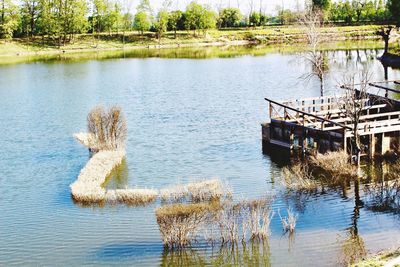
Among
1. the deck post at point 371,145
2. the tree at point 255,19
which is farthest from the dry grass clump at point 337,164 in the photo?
the tree at point 255,19

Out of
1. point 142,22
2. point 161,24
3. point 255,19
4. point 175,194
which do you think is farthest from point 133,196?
point 255,19

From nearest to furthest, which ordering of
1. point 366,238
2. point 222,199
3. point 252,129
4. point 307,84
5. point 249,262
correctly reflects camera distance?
1. point 249,262
2. point 366,238
3. point 222,199
4. point 252,129
5. point 307,84

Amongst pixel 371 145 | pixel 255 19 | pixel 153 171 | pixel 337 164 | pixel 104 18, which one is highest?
pixel 255 19

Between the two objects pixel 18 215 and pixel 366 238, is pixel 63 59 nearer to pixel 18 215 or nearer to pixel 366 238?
pixel 18 215

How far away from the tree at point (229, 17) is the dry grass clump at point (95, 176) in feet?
415

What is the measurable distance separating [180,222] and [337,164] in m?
12.1

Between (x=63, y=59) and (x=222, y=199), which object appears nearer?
(x=222, y=199)

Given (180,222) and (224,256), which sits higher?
(180,222)

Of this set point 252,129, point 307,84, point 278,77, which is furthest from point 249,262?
point 278,77

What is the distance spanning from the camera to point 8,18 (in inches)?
4761

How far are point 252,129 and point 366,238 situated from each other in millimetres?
19930

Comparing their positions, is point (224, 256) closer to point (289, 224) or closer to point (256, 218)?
point (256, 218)

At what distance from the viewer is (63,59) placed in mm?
102500

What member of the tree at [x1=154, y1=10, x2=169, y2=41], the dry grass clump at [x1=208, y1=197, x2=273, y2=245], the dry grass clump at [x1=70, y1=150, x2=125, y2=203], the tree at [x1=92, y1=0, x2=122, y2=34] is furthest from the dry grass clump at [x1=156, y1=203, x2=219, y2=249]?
the tree at [x1=92, y1=0, x2=122, y2=34]
